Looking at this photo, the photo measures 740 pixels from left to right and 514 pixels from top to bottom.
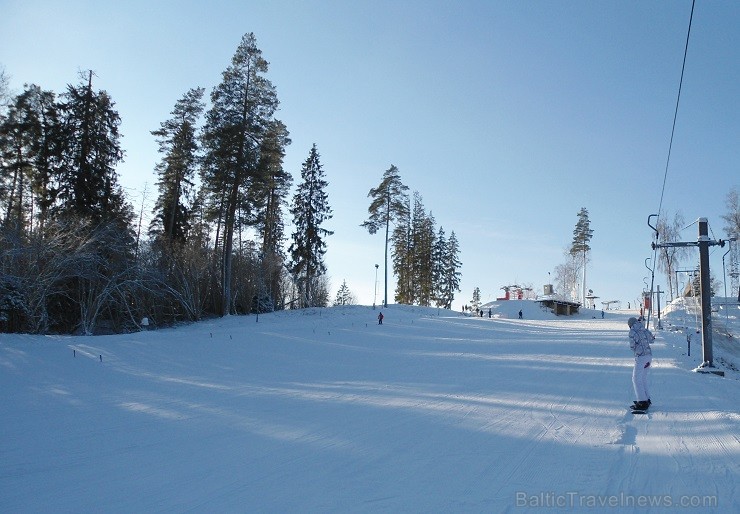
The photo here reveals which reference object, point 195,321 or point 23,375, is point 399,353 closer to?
point 23,375

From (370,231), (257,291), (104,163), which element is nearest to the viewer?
(104,163)

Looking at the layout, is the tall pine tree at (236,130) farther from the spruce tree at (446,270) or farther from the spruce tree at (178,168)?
the spruce tree at (446,270)

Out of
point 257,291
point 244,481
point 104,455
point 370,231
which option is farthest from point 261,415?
point 370,231

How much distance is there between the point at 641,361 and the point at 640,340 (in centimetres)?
45

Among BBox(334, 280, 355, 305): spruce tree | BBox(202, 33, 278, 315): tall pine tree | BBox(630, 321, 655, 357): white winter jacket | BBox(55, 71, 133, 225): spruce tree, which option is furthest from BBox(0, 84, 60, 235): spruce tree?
BBox(334, 280, 355, 305): spruce tree

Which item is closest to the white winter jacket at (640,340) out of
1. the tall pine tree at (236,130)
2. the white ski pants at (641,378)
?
the white ski pants at (641,378)

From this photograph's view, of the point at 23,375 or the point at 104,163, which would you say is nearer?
the point at 23,375

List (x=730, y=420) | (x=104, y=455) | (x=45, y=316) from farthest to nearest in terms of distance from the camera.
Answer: (x=45, y=316) < (x=730, y=420) < (x=104, y=455)

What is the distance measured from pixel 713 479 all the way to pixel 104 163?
112 feet

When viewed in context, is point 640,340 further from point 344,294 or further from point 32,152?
point 344,294

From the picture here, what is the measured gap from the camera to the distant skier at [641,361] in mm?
9359

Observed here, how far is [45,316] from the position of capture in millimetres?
24016

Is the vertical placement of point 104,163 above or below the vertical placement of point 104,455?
above

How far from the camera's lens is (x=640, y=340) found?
9812 millimetres
